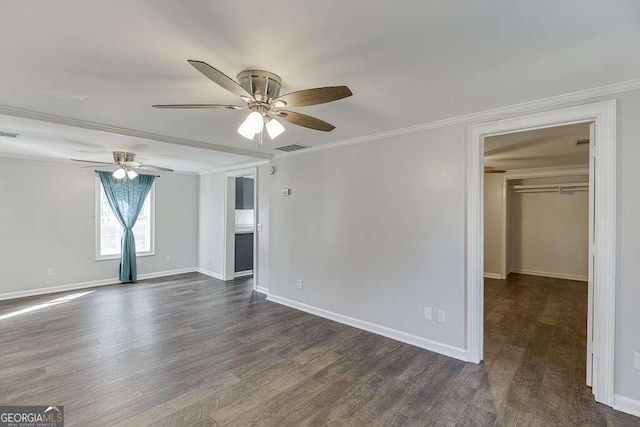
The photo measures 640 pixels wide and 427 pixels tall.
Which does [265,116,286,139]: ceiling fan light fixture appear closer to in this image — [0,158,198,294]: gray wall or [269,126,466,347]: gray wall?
[269,126,466,347]: gray wall

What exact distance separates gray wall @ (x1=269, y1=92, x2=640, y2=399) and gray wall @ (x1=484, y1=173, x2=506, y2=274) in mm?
4236

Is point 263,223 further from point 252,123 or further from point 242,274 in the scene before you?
point 252,123

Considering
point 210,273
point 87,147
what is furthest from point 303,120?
point 210,273

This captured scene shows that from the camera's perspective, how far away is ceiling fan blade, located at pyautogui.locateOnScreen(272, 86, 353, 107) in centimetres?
168

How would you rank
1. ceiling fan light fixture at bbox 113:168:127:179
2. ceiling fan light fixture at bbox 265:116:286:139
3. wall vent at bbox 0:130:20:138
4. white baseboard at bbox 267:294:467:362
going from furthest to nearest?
ceiling fan light fixture at bbox 113:168:127:179 < wall vent at bbox 0:130:20:138 < white baseboard at bbox 267:294:467:362 < ceiling fan light fixture at bbox 265:116:286:139

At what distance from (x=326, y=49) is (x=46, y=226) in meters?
5.96

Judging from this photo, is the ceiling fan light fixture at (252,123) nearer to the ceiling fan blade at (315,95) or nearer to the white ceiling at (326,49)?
the ceiling fan blade at (315,95)

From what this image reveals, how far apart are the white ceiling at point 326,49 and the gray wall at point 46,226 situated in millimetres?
3299

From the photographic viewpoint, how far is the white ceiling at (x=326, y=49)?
141cm

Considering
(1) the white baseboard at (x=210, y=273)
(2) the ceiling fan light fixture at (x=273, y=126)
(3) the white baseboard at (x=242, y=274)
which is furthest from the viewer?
(3) the white baseboard at (x=242, y=274)

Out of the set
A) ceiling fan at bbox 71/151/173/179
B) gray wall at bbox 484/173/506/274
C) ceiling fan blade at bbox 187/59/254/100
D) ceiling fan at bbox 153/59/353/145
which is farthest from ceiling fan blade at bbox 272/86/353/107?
gray wall at bbox 484/173/506/274

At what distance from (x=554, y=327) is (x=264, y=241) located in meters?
4.23

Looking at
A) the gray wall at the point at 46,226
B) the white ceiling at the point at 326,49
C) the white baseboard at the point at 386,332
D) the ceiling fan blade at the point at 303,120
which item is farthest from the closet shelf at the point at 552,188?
the gray wall at the point at 46,226

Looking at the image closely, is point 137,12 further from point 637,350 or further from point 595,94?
point 637,350
